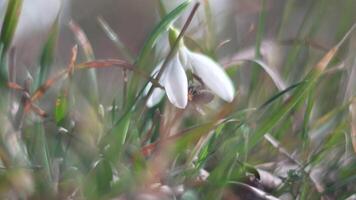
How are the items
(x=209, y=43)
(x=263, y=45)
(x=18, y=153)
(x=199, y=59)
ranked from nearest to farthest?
1. (x=18, y=153)
2. (x=199, y=59)
3. (x=209, y=43)
4. (x=263, y=45)

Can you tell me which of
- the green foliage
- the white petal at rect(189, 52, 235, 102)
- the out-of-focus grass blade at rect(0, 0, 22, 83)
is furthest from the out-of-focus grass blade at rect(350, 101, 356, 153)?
the out-of-focus grass blade at rect(0, 0, 22, 83)

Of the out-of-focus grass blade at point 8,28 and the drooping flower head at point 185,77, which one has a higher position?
the drooping flower head at point 185,77

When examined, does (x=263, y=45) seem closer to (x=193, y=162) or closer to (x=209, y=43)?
(x=209, y=43)

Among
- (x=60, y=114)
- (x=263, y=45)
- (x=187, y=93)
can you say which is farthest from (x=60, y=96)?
(x=263, y=45)

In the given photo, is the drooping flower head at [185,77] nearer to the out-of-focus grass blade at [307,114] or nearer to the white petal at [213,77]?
the white petal at [213,77]

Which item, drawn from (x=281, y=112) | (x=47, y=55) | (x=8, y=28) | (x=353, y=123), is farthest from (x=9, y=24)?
(x=353, y=123)

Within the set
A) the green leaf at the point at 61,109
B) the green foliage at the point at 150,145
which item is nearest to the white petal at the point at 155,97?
the green foliage at the point at 150,145
